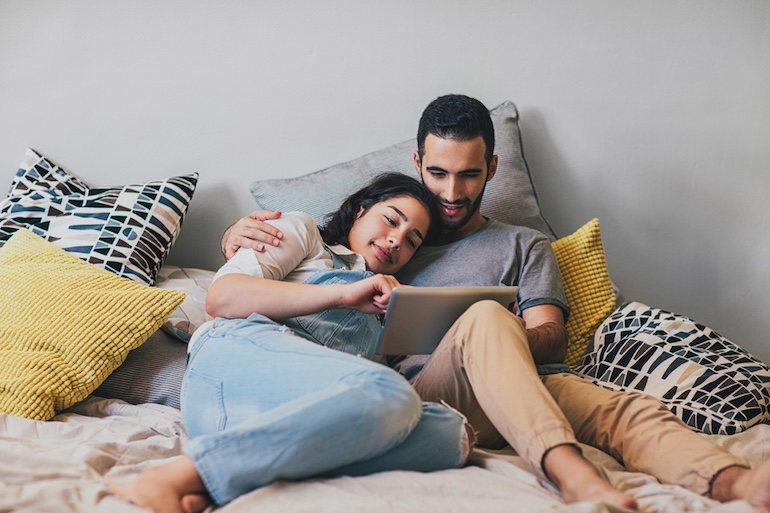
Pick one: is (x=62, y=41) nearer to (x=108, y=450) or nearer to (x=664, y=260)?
(x=108, y=450)

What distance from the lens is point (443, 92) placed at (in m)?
2.30

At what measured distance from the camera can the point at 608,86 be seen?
2.36 metres

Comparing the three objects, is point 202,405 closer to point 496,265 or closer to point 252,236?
point 252,236

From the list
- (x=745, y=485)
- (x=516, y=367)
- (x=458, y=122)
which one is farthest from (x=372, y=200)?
(x=745, y=485)

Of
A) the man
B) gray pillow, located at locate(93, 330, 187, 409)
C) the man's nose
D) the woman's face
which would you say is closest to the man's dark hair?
the man

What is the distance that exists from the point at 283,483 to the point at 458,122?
1.01 metres

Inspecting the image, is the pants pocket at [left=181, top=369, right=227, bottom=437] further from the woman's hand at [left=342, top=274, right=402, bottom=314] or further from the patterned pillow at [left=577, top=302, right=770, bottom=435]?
the patterned pillow at [left=577, top=302, right=770, bottom=435]

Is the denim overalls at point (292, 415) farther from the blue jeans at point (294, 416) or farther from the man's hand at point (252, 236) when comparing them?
the man's hand at point (252, 236)

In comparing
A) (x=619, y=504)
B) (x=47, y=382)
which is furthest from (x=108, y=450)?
(x=619, y=504)

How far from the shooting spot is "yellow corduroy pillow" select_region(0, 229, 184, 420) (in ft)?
4.91

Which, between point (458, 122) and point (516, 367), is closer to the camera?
point (516, 367)

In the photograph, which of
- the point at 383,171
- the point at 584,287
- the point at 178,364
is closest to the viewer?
the point at 178,364

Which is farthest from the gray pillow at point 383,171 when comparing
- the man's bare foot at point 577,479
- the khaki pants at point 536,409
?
the man's bare foot at point 577,479

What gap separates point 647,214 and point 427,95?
79cm
